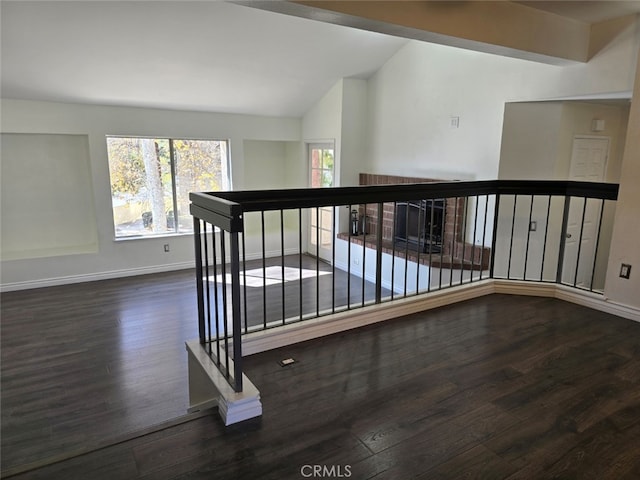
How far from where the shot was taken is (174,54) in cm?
503

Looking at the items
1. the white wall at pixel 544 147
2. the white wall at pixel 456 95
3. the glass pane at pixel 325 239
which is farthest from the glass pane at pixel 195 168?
the white wall at pixel 544 147

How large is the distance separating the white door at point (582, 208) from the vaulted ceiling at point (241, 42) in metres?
1.44

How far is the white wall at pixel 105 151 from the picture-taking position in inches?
219

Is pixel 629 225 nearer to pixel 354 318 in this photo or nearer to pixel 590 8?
pixel 590 8

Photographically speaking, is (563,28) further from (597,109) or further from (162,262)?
(162,262)

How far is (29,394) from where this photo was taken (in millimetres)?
3297

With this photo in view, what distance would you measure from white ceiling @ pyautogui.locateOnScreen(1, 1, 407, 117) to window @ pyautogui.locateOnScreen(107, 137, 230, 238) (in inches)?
26.2

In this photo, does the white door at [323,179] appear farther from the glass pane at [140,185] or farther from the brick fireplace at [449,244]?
the glass pane at [140,185]

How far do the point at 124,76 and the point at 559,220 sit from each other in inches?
216

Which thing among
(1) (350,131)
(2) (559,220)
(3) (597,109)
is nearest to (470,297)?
(2) (559,220)

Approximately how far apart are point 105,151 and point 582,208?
625 cm

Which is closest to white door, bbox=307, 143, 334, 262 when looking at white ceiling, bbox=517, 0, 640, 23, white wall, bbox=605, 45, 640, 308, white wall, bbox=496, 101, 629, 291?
white wall, bbox=496, 101, 629, 291

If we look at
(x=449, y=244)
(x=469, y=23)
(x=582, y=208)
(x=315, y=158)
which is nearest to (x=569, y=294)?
(x=582, y=208)

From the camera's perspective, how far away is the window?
6297 mm
